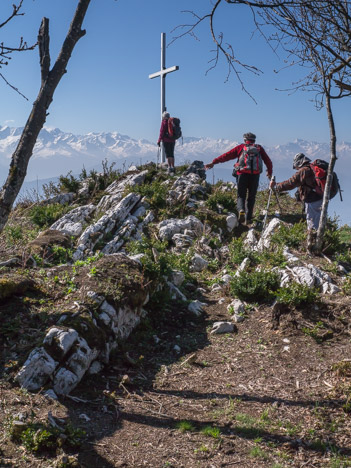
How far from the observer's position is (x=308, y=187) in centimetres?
1068

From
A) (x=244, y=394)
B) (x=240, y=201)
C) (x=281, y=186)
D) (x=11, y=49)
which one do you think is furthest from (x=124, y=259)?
(x=240, y=201)

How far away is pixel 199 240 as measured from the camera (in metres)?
12.4

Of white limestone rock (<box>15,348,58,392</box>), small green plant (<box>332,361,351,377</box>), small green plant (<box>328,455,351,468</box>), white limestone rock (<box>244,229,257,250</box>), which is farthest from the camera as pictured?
white limestone rock (<box>244,229,257,250</box>)

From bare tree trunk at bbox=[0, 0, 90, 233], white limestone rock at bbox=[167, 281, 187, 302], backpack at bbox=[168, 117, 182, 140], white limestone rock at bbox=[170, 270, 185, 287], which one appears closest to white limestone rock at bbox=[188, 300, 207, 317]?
white limestone rock at bbox=[167, 281, 187, 302]

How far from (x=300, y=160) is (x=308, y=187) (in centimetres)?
84

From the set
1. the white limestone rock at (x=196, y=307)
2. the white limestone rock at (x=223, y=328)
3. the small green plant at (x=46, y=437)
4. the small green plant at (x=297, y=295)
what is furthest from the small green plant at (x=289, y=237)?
the small green plant at (x=46, y=437)

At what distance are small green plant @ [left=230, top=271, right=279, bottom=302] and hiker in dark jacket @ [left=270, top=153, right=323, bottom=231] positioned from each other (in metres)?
2.99

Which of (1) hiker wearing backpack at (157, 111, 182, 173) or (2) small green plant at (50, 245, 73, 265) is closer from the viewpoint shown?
(2) small green plant at (50, 245, 73, 265)

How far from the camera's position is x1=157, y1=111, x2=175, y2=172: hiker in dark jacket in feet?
55.8

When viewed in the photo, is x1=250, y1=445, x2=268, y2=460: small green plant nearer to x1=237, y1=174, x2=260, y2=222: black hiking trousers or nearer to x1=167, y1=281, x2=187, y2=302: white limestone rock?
x1=167, y1=281, x2=187, y2=302: white limestone rock

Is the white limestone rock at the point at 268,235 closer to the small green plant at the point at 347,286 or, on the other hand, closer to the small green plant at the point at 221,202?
the small green plant at the point at 347,286

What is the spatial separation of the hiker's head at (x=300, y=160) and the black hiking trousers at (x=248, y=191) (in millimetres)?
1889

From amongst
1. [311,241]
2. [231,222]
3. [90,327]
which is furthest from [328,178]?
[90,327]

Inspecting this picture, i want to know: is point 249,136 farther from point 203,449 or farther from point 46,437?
point 46,437
